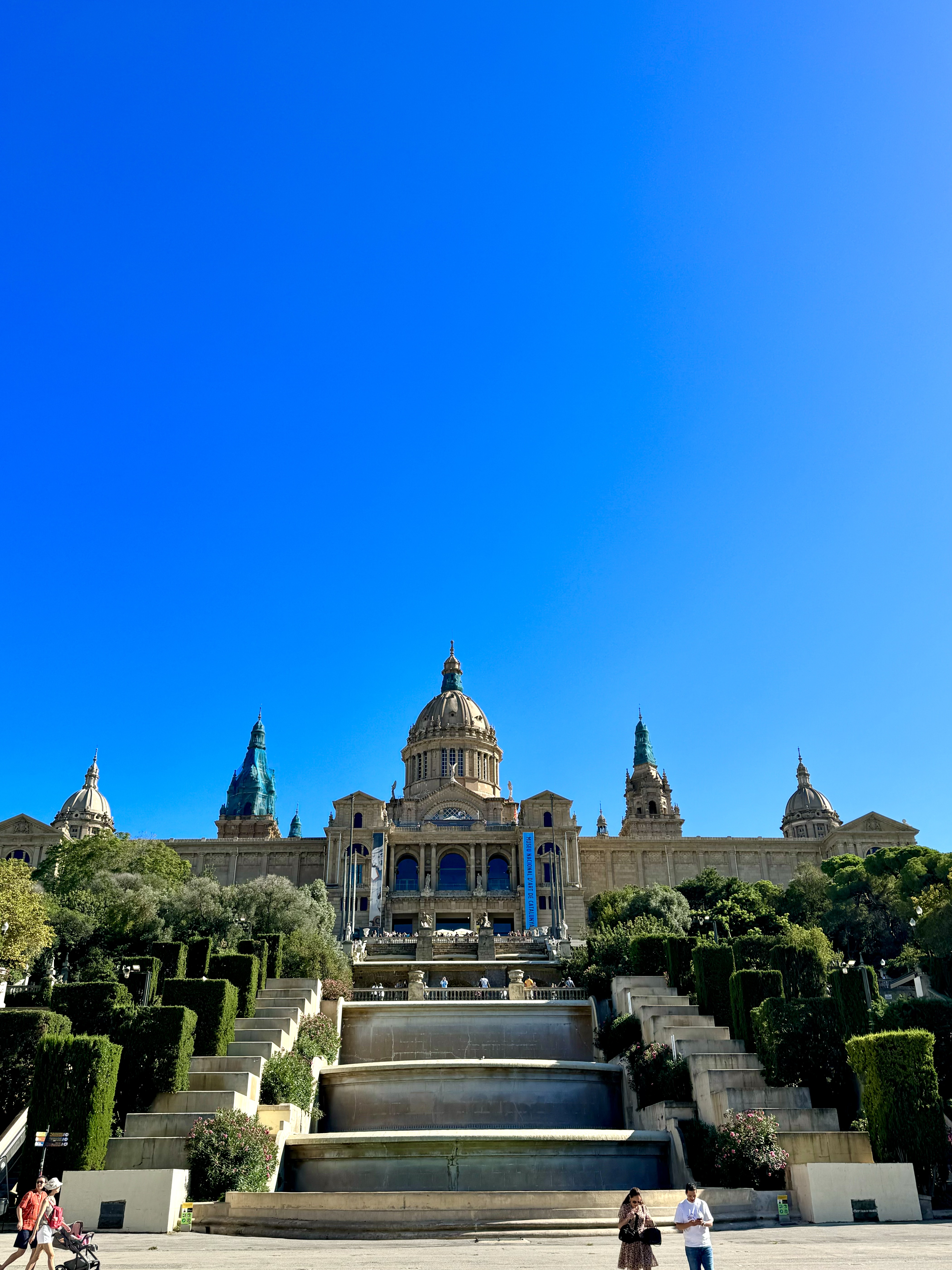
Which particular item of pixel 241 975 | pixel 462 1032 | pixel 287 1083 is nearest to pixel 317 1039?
pixel 241 975

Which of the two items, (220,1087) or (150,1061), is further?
(220,1087)

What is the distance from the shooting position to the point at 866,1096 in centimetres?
2208

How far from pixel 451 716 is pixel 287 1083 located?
240 ft

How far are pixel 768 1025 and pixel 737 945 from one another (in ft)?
27.1

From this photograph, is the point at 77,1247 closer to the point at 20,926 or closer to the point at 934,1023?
the point at 934,1023

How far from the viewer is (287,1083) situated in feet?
A: 88.9

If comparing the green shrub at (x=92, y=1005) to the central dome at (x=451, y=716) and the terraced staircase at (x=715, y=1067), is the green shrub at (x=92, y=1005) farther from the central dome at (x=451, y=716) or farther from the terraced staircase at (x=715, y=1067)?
the central dome at (x=451, y=716)

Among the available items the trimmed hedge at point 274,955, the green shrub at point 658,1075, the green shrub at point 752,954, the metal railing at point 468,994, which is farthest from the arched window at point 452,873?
the green shrub at point 658,1075

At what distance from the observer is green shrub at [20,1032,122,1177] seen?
68.6 ft

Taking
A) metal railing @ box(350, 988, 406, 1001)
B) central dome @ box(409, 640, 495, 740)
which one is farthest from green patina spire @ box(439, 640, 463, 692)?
metal railing @ box(350, 988, 406, 1001)

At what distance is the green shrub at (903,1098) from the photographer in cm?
2084

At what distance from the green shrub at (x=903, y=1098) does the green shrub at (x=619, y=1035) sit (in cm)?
954

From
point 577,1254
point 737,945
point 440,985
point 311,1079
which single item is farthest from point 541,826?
point 577,1254

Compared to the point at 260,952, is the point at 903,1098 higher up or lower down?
lower down
